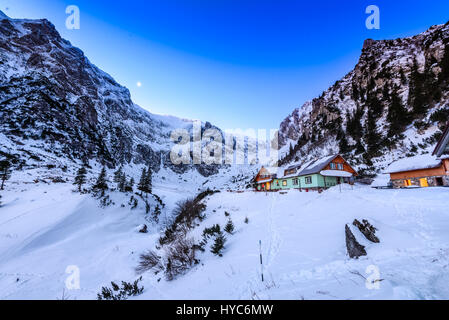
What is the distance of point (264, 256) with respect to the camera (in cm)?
712

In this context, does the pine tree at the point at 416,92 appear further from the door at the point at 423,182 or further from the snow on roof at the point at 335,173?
the snow on roof at the point at 335,173

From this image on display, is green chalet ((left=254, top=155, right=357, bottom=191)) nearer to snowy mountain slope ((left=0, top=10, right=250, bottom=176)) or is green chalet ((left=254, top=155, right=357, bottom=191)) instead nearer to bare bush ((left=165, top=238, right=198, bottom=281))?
bare bush ((left=165, top=238, right=198, bottom=281))

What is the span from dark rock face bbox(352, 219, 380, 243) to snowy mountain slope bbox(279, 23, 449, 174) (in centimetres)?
3580

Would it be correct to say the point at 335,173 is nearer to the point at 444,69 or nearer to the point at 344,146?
the point at 344,146

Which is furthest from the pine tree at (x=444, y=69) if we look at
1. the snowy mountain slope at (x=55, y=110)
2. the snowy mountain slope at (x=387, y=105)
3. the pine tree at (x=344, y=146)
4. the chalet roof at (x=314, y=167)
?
the snowy mountain slope at (x=55, y=110)

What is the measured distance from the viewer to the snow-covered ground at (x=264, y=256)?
4.07 meters

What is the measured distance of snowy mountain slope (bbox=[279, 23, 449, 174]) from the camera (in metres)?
37.1

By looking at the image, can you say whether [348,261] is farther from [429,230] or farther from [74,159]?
[74,159]

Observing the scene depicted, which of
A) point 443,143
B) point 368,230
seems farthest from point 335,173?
point 368,230

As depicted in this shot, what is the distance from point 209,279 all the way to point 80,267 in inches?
456

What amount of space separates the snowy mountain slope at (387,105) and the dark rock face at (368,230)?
3580cm

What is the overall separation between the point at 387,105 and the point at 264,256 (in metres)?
66.4
